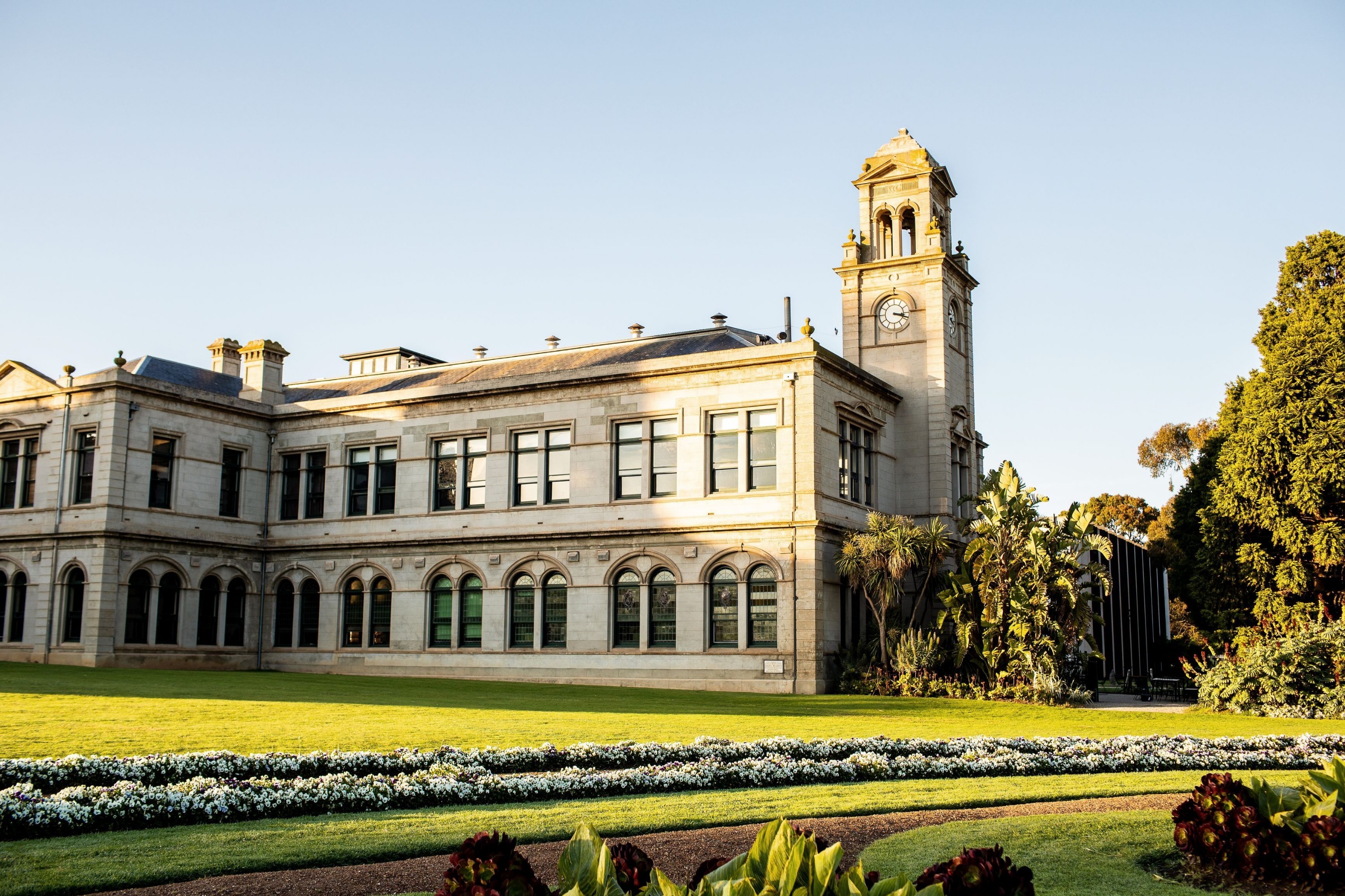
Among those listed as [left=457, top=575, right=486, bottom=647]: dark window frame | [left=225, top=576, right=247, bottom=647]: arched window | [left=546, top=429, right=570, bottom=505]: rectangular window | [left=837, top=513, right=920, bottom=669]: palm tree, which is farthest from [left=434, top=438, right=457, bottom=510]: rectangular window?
[left=837, top=513, right=920, bottom=669]: palm tree

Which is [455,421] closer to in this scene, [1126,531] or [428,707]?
[428,707]

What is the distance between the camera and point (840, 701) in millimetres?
28344

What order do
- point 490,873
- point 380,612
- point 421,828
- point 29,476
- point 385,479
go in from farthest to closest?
point 385,479, point 380,612, point 29,476, point 421,828, point 490,873

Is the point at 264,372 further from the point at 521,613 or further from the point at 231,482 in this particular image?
the point at 521,613

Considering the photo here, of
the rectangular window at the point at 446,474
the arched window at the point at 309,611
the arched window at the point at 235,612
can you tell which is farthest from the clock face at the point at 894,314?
the arched window at the point at 235,612

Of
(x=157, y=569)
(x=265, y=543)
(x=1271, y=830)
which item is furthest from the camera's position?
(x=265, y=543)

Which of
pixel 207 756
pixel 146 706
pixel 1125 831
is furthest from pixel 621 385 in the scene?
pixel 1125 831

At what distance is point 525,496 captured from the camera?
37.1 meters

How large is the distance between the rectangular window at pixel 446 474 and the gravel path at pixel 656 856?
90.8ft

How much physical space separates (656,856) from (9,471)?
120ft

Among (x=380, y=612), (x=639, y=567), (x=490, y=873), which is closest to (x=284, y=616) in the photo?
(x=380, y=612)

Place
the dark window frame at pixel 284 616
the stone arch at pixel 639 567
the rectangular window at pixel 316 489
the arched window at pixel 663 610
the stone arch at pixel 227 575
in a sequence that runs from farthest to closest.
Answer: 1. the rectangular window at pixel 316 489
2. the dark window frame at pixel 284 616
3. the stone arch at pixel 227 575
4. the stone arch at pixel 639 567
5. the arched window at pixel 663 610

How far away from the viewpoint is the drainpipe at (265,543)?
39.8 meters

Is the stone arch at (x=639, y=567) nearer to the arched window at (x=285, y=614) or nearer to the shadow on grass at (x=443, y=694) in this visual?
the shadow on grass at (x=443, y=694)
